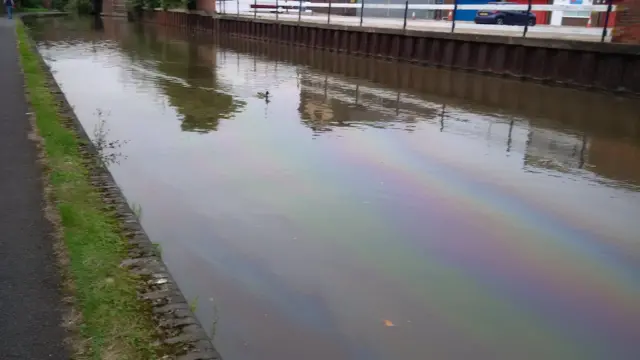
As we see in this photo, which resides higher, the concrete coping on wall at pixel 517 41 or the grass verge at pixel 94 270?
the concrete coping on wall at pixel 517 41

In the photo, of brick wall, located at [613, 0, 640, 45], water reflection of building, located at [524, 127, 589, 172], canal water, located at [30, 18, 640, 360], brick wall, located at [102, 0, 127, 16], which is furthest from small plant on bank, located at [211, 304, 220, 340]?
brick wall, located at [102, 0, 127, 16]

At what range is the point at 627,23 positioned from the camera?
50.9 feet

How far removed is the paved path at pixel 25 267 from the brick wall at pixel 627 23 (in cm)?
1425

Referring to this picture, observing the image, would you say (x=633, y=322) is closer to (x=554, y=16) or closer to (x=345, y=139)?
(x=345, y=139)

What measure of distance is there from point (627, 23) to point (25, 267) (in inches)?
618

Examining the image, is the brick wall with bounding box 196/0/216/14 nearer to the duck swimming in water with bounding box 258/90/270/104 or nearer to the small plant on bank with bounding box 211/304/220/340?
the duck swimming in water with bounding box 258/90/270/104

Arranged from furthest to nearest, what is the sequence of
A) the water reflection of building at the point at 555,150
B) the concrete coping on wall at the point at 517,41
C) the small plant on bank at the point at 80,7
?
the small plant on bank at the point at 80,7 → the concrete coping on wall at the point at 517,41 → the water reflection of building at the point at 555,150

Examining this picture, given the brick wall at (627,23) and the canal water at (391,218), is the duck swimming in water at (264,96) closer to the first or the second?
the canal water at (391,218)

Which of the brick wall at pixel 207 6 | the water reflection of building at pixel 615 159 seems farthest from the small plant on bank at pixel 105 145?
the brick wall at pixel 207 6

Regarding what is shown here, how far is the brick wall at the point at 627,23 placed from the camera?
1516 cm

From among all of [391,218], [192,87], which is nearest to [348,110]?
[192,87]

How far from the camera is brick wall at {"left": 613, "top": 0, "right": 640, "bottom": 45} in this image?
15161 millimetres

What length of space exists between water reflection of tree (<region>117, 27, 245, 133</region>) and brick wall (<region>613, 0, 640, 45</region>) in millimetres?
9935

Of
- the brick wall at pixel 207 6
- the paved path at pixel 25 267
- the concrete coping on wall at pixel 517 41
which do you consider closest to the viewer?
the paved path at pixel 25 267
